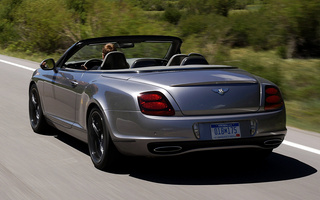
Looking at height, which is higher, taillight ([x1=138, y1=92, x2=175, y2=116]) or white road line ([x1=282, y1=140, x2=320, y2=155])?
taillight ([x1=138, y1=92, x2=175, y2=116])

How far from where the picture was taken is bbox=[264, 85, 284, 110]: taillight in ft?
18.8

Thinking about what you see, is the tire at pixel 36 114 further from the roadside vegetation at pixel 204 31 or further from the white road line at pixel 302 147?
the roadside vegetation at pixel 204 31

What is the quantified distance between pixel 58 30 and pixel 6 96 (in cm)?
1233

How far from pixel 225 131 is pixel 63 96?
2370 mm

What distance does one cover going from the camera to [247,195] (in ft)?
16.6

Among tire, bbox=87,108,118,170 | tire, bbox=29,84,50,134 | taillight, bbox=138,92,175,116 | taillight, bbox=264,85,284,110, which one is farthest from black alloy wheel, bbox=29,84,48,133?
taillight, bbox=264,85,284,110

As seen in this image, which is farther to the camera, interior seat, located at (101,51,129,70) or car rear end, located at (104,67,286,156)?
interior seat, located at (101,51,129,70)

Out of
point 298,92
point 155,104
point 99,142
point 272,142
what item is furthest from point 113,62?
point 298,92

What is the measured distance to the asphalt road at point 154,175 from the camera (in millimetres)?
5160

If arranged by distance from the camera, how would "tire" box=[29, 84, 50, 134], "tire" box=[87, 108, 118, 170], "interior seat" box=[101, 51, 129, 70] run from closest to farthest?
"tire" box=[87, 108, 118, 170], "interior seat" box=[101, 51, 129, 70], "tire" box=[29, 84, 50, 134]

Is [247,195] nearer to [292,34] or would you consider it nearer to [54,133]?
[54,133]

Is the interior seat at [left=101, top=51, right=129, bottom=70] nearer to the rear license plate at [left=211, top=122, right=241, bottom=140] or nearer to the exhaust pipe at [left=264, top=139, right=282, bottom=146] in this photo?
the rear license plate at [left=211, top=122, right=241, bottom=140]

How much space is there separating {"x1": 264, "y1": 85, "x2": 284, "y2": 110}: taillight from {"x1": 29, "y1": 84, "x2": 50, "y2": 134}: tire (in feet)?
10.9

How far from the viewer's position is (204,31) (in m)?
23.5
